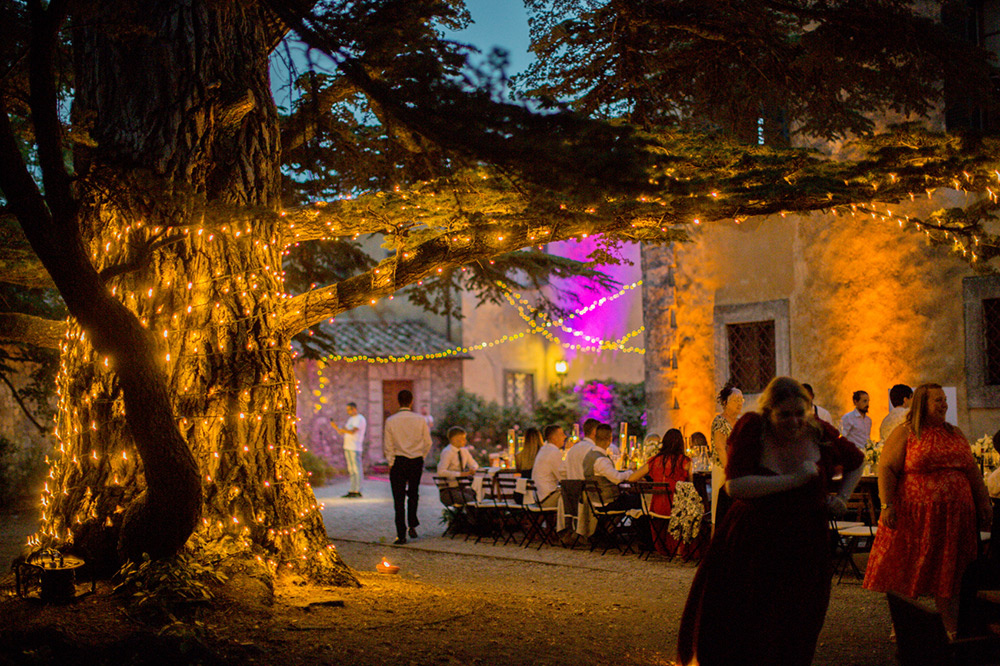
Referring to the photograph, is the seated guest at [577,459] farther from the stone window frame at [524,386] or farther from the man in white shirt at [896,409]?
the stone window frame at [524,386]

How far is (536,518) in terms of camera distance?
10750mm

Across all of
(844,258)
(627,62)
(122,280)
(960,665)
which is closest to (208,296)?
(122,280)

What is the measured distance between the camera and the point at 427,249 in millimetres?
7098

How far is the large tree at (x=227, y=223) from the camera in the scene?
5.81m

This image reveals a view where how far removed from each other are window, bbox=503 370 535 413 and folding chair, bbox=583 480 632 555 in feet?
52.8

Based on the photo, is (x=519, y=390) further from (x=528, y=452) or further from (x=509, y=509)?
(x=509, y=509)

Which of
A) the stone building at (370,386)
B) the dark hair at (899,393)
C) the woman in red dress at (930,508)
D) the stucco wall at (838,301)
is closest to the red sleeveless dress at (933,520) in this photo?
the woman in red dress at (930,508)

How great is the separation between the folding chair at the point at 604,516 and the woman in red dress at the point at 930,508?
404cm

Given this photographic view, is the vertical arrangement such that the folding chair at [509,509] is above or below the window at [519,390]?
below

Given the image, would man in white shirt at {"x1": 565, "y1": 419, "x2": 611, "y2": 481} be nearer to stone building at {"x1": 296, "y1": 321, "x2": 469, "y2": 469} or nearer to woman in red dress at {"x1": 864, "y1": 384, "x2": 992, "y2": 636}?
woman in red dress at {"x1": 864, "y1": 384, "x2": 992, "y2": 636}

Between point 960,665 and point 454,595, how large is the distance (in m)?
4.18

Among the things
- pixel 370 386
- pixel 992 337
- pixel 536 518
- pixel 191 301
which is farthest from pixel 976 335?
pixel 370 386

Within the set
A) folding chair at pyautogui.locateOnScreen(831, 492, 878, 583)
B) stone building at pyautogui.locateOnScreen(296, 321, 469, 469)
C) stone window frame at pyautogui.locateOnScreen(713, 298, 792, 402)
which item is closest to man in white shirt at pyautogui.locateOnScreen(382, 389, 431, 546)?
folding chair at pyautogui.locateOnScreen(831, 492, 878, 583)

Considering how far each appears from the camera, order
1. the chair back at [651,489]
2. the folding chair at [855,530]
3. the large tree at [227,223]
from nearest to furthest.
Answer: the large tree at [227,223] → the folding chair at [855,530] → the chair back at [651,489]
